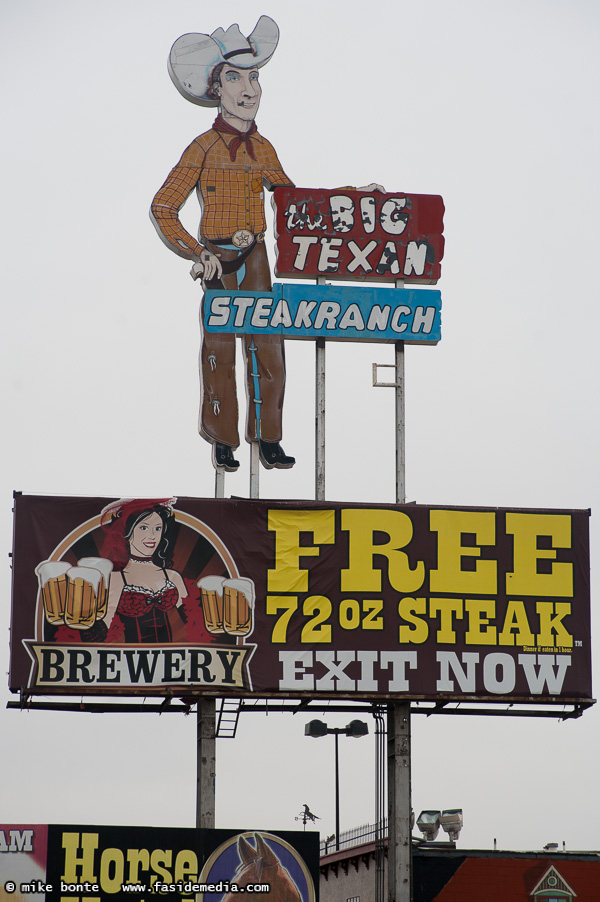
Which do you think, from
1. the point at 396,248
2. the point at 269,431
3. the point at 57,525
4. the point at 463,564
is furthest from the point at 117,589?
the point at 396,248

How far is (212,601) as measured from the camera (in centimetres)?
3331

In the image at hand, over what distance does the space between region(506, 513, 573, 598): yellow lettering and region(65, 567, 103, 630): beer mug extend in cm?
854

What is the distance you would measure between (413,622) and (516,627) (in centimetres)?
215

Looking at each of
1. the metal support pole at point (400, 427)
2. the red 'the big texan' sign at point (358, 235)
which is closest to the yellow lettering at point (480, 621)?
the metal support pole at point (400, 427)

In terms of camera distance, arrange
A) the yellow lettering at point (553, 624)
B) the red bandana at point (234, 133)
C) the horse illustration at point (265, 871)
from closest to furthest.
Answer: the horse illustration at point (265, 871)
the yellow lettering at point (553, 624)
the red bandana at point (234, 133)

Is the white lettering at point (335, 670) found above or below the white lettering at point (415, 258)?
below

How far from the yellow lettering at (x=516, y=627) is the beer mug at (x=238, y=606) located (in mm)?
5210

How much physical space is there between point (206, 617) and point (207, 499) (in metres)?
2.46

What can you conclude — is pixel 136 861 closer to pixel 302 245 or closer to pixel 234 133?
pixel 302 245

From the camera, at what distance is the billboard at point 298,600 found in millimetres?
32875

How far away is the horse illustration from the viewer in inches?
1258

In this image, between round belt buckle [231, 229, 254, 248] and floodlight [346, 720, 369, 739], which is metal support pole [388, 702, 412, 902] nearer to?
floodlight [346, 720, 369, 739]

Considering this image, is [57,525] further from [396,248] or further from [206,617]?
[396,248]

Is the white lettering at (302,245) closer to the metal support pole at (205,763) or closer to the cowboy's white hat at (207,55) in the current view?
the cowboy's white hat at (207,55)
